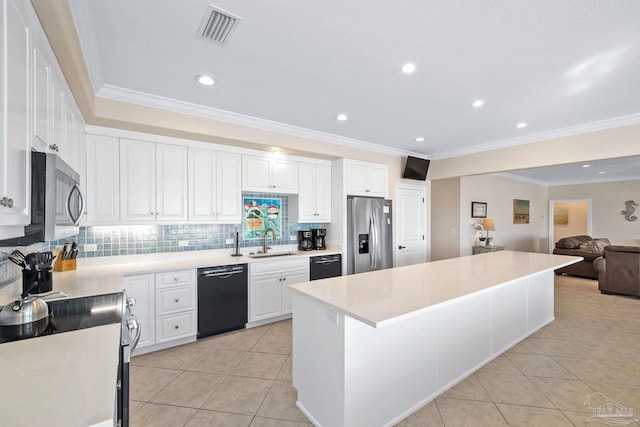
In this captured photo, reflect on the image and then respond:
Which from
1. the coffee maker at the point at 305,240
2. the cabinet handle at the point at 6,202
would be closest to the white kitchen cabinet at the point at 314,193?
the coffee maker at the point at 305,240

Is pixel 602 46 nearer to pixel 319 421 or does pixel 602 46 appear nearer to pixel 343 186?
pixel 343 186

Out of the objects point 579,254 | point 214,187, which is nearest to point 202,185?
point 214,187

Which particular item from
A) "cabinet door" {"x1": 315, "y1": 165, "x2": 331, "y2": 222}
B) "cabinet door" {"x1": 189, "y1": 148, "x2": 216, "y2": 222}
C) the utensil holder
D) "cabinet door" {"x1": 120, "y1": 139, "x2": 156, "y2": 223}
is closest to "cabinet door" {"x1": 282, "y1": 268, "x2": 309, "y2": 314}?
"cabinet door" {"x1": 315, "y1": 165, "x2": 331, "y2": 222}

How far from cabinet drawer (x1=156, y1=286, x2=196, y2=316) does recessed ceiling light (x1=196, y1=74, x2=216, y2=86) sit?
80.1 inches

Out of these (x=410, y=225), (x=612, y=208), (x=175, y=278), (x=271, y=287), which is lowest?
(x=271, y=287)

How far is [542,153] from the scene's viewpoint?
3871 mm

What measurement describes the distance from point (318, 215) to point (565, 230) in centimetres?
1018

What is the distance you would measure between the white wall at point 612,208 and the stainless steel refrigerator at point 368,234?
717 cm

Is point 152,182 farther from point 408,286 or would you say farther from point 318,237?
point 408,286

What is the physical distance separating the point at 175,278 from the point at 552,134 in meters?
4.95

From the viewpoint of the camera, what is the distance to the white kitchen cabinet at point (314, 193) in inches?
162

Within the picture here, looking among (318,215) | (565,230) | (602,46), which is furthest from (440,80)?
(565,230)

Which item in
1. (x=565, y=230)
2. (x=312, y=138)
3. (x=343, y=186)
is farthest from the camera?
(x=565, y=230)

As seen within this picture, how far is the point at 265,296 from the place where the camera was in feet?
11.6
